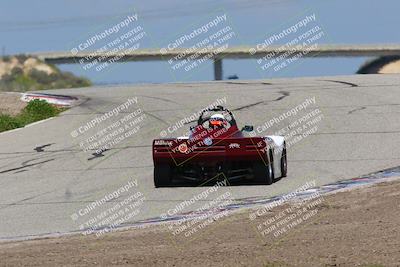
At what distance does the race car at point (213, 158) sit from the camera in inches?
640

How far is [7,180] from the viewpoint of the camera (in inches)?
738

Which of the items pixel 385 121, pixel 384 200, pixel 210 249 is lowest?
pixel 385 121

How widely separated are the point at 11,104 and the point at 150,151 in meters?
11.6

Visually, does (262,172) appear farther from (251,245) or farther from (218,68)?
(218,68)

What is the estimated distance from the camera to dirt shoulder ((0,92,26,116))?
3013 cm

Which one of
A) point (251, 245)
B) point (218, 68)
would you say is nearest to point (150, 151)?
point (251, 245)

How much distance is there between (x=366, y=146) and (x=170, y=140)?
5.34 meters

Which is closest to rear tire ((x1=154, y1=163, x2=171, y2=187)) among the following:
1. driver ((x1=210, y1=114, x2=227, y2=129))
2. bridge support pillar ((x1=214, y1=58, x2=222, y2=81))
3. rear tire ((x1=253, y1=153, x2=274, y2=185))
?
driver ((x1=210, y1=114, x2=227, y2=129))

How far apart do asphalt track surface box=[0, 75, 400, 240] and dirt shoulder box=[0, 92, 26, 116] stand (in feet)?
6.94

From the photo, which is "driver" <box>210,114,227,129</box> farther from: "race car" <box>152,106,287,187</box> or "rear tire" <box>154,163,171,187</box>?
"rear tire" <box>154,163,171,187</box>

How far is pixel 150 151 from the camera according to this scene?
68.1ft

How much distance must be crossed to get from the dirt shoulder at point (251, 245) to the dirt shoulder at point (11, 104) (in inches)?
715

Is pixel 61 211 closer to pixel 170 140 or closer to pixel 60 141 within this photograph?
pixel 170 140

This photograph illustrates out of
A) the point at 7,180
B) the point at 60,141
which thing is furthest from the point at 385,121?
the point at 7,180
